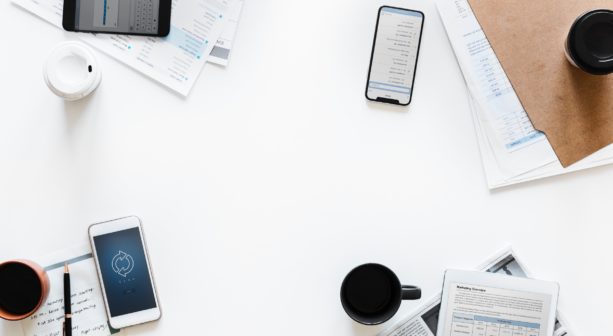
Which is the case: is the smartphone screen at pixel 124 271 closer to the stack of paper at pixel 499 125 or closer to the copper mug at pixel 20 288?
the copper mug at pixel 20 288

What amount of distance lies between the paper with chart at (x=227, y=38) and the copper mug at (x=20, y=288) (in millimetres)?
413

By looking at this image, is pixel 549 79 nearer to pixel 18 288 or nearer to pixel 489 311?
pixel 489 311

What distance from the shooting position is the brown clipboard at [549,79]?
0.92m

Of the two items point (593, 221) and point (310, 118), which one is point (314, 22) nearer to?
point (310, 118)

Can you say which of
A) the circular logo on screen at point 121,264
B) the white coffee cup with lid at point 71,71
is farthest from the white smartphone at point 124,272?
the white coffee cup with lid at point 71,71

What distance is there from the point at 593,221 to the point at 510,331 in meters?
0.21

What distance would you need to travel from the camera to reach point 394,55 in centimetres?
93

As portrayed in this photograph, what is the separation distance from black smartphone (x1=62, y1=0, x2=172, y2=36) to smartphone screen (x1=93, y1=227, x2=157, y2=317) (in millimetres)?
306

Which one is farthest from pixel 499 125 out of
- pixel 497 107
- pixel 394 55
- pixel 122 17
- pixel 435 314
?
pixel 122 17

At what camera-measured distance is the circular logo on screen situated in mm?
935

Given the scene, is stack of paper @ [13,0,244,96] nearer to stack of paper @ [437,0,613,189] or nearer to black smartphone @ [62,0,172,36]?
black smartphone @ [62,0,172,36]

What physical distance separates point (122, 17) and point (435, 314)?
66 centimetres

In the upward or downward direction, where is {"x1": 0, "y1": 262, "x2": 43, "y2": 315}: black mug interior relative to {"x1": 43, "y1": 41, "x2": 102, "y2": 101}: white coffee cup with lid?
downward

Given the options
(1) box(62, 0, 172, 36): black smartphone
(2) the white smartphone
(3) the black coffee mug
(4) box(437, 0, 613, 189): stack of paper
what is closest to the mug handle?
(3) the black coffee mug
